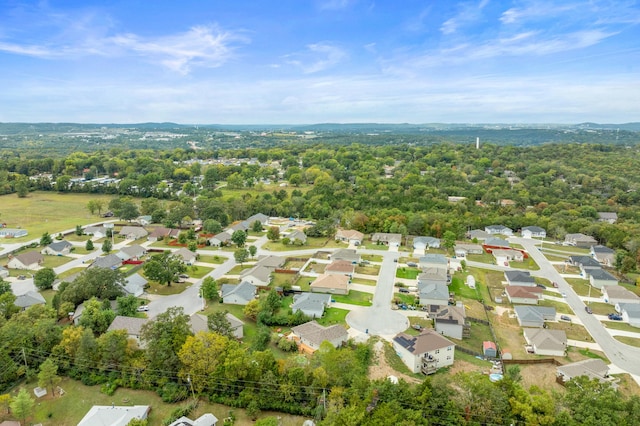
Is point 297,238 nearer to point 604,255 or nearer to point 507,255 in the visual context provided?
point 507,255

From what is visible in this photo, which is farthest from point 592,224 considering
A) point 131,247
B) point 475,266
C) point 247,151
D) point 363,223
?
point 247,151

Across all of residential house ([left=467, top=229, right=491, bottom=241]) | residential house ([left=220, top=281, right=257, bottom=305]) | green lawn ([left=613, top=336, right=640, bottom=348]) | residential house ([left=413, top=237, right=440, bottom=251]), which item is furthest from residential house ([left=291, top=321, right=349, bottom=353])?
residential house ([left=467, top=229, right=491, bottom=241])

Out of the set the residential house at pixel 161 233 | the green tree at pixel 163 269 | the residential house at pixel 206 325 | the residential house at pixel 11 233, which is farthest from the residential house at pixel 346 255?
the residential house at pixel 11 233

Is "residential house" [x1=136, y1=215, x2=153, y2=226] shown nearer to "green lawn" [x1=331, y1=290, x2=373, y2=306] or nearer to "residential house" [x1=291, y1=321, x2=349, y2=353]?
"green lawn" [x1=331, y1=290, x2=373, y2=306]

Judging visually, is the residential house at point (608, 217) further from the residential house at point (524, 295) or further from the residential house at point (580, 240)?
the residential house at point (524, 295)

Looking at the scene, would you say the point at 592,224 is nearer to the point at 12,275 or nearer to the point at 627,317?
the point at 627,317

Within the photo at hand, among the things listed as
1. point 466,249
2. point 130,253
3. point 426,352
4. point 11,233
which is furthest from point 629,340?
point 11,233
